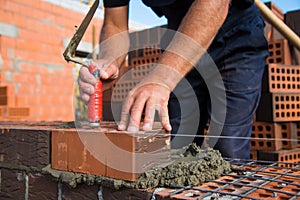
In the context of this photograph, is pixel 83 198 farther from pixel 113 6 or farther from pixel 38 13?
pixel 38 13

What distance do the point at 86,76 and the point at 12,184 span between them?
63cm

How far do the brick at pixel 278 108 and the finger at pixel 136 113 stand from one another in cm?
153

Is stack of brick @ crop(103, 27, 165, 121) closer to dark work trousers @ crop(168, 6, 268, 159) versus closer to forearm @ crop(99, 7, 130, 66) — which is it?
forearm @ crop(99, 7, 130, 66)

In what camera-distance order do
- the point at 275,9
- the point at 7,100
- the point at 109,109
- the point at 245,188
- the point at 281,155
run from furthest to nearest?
the point at 7,100 → the point at 109,109 → the point at 275,9 → the point at 281,155 → the point at 245,188

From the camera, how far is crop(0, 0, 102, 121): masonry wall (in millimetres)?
4820

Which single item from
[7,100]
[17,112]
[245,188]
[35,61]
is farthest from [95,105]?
[35,61]

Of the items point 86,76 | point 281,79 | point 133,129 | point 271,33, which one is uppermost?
point 271,33

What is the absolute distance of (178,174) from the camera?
1.10 m

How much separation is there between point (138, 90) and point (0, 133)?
862 millimetres

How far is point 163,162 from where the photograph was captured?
122cm

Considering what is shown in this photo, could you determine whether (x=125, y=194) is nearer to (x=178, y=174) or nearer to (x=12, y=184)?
(x=178, y=174)

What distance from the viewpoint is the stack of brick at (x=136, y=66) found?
318 centimetres

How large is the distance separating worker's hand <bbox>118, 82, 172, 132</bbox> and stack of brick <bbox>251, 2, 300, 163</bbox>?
1374 mm

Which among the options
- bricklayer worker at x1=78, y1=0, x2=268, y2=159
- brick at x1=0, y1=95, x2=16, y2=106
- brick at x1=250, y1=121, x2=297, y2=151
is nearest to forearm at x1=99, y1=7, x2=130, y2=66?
bricklayer worker at x1=78, y1=0, x2=268, y2=159
